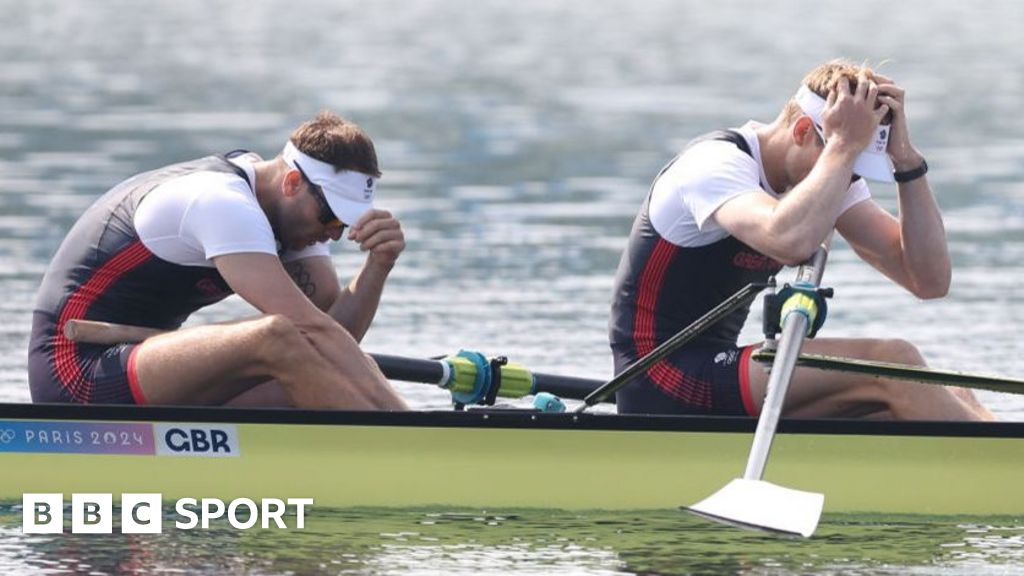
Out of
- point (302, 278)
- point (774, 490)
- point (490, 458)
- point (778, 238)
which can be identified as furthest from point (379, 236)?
point (774, 490)

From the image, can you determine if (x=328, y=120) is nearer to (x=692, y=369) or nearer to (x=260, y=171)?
(x=260, y=171)

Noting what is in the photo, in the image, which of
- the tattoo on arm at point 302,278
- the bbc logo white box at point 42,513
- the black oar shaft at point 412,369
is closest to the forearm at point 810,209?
the black oar shaft at point 412,369

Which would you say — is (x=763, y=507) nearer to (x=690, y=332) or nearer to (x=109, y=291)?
(x=690, y=332)

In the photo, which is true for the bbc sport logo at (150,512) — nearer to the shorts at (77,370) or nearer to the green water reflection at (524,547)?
the green water reflection at (524,547)

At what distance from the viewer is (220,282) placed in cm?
1005

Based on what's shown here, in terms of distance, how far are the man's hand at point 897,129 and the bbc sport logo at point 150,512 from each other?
2851 millimetres

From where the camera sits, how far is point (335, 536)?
9898mm

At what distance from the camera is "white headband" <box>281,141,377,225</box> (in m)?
9.88

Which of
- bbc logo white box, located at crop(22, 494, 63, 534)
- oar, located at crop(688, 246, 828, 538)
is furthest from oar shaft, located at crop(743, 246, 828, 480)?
bbc logo white box, located at crop(22, 494, 63, 534)

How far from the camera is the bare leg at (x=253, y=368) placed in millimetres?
9625

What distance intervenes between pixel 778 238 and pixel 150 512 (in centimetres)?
292

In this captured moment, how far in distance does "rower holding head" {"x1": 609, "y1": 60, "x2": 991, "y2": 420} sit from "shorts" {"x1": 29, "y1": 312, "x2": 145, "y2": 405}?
2088 millimetres

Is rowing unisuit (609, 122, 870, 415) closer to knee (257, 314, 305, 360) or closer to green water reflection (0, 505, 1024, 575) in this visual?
green water reflection (0, 505, 1024, 575)

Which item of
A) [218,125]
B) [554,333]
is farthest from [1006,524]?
[218,125]
